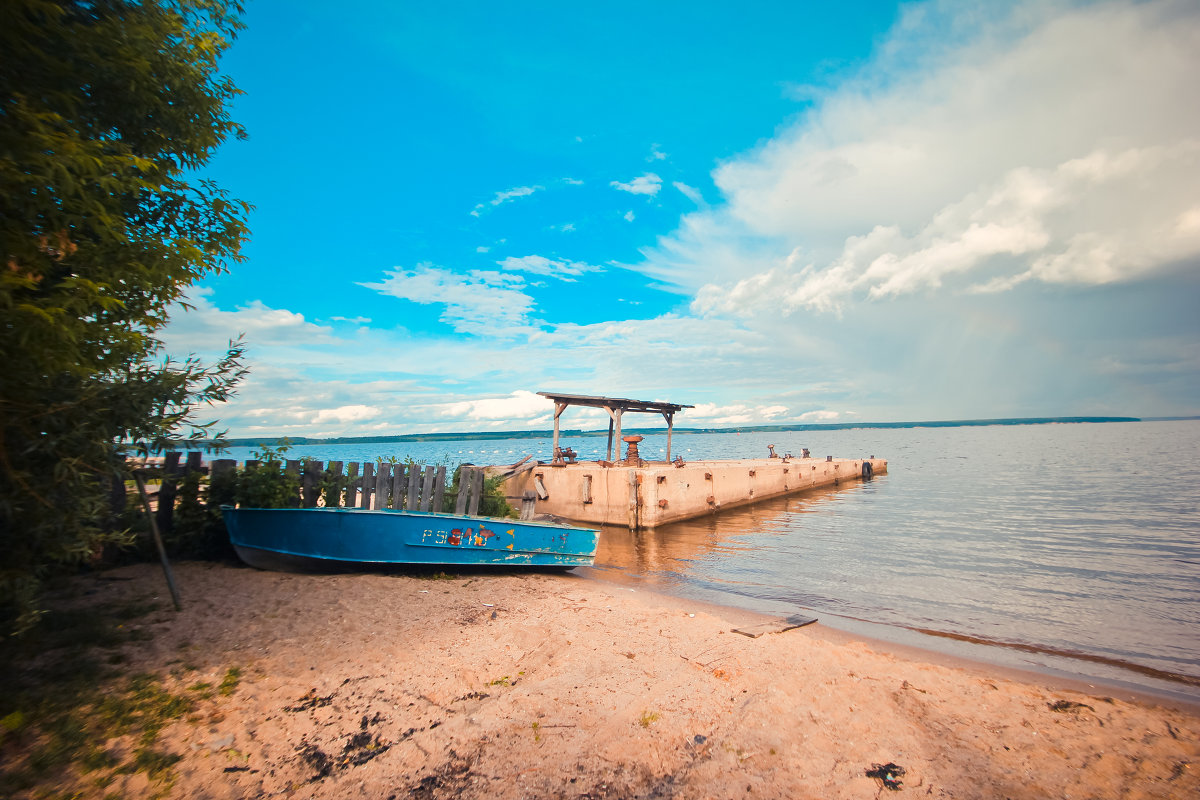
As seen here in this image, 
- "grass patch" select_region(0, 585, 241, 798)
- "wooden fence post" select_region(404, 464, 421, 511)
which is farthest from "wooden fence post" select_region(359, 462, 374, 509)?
"grass patch" select_region(0, 585, 241, 798)

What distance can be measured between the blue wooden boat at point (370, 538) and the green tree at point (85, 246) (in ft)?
9.45

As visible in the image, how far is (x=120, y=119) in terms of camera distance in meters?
4.76

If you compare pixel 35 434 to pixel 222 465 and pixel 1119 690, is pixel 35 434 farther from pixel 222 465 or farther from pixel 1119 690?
pixel 1119 690

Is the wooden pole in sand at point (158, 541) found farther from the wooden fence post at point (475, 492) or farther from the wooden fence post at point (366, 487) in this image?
the wooden fence post at point (475, 492)

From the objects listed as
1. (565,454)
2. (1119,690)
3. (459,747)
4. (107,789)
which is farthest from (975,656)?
(565,454)

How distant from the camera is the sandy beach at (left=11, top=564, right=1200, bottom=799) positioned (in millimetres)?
3697

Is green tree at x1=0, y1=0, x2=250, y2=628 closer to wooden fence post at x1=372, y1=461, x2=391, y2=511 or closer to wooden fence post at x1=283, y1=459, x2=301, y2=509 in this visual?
wooden fence post at x1=283, y1=459, x2=301, y2=509

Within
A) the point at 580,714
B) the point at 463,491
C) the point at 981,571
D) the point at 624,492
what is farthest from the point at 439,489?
the point at 981,571

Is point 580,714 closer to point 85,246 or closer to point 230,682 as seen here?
point 230,682

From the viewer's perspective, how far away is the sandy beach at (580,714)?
3.70 meters

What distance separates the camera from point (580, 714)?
14.9 feet

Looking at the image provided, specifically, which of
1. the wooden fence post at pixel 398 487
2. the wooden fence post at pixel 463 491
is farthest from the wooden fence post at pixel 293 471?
the wooden fence post at pixel 463 491

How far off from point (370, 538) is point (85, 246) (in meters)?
5.32

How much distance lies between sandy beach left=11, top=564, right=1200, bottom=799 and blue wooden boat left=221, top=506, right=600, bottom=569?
2.43ft
